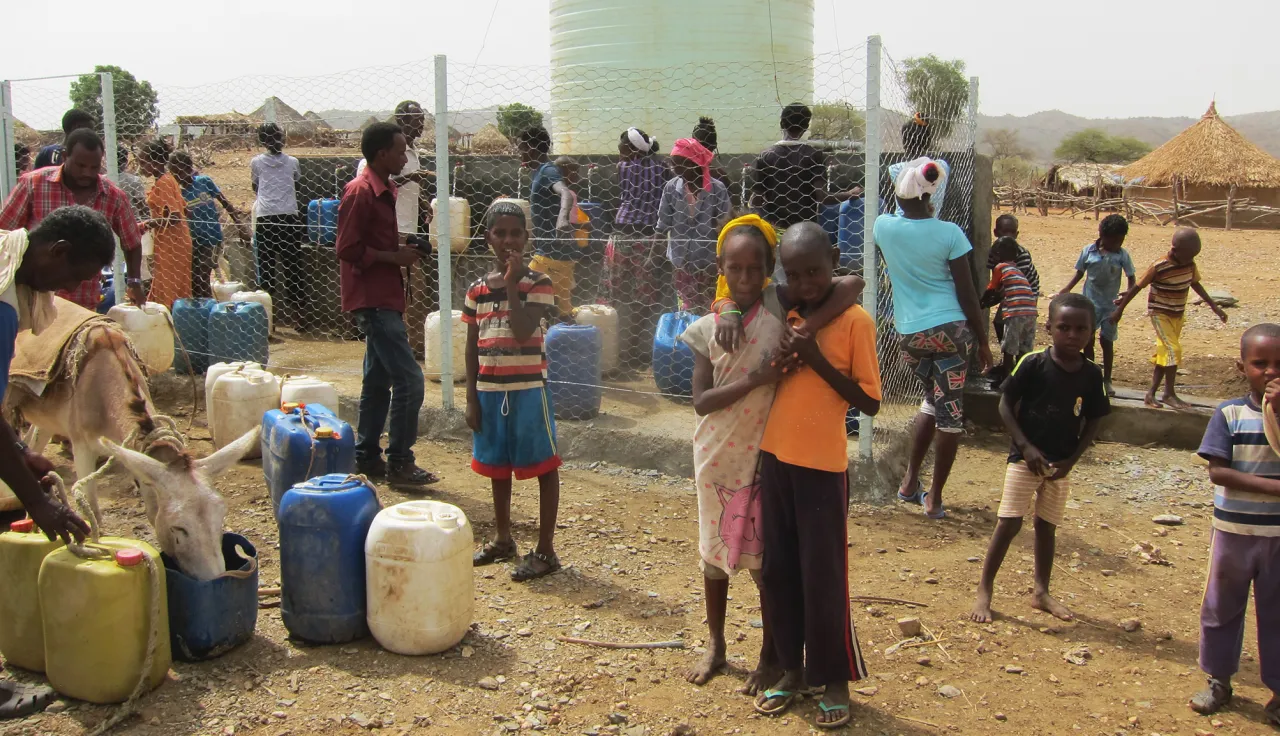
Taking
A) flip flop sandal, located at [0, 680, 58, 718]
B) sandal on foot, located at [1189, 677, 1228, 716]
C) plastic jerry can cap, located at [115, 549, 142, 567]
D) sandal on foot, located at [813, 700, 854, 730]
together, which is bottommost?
sandal on foot, located at [1189, 677, 1228, 716]

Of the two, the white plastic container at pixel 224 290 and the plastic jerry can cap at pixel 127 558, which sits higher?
the white plastic container at pixel 224 290

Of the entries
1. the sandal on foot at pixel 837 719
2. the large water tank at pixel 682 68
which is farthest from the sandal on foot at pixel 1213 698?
the large water tank at pixel 682 68

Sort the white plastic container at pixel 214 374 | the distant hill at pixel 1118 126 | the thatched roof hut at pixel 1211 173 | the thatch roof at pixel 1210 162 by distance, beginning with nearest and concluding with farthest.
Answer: the white plastic container at pixel 214 374
the thatched roof hut at pixel 1211 173
the thatch roof at pixel 1210 162
the distant hill at pixel 1118 126

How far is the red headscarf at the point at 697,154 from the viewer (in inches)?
262

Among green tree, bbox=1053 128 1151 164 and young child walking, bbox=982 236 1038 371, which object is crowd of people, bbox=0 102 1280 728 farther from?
green tree, bbox=1053 128 1151 164

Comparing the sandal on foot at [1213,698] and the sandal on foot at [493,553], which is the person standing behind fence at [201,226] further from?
the sandal on foot at [1213,698]

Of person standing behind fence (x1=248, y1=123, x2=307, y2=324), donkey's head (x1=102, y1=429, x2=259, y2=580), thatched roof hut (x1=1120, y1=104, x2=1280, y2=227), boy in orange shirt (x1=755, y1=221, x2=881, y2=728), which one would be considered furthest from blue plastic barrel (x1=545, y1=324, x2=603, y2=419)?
thatched roof hut (x1=1120, y1=104, x2=1280, y2=227)

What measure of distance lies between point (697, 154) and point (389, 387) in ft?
8.90

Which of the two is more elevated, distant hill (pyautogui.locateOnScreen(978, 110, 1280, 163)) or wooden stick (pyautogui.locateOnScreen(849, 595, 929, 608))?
distant hill (pyautogui.locateOnScreen(978, 110, 1280, 163))

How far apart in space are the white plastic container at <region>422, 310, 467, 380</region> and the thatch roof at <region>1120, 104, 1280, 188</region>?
25.2m

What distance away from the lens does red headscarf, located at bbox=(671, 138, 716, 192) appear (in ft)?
21.9

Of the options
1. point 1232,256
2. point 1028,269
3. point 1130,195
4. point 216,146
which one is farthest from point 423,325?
point 1130,195

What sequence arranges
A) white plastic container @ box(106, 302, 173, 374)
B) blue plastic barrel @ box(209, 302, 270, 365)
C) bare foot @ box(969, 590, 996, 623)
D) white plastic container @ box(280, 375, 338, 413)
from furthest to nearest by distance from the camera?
blue plastic barrel @ box(209, 302, 270, 365) < white plastic container @ box(106, 302, 173, 374) < white plastic container @ box(280, 375, 338, 413) < bare foot @ box(969, 590, 996, 623)

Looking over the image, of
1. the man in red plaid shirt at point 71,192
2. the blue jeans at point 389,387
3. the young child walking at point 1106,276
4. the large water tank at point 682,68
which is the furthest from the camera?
the large water tank at point 682,68
